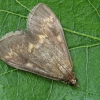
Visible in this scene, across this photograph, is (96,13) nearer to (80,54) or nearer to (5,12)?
(80,54)

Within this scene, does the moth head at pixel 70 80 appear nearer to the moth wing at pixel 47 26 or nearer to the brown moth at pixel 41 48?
the brown moth at pixel 41 48

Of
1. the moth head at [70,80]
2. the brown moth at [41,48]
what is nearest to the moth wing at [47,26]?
the brown moth at [41,48]

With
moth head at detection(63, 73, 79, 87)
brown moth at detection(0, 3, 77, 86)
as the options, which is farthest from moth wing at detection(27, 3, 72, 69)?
moth head at detection(63, 73, 79, 87)

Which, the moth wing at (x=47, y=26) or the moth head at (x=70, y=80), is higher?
the moth wing at (x=47, y=26)

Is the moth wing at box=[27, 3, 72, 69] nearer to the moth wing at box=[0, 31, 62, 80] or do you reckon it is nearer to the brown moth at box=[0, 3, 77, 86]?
the brown moth at box=[0, 3, 77, 86]

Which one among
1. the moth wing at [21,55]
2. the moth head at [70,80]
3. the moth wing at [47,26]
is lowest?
the moth head at [70,80]

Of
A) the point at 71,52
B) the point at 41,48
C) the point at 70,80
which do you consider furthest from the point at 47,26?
the point at 70,80

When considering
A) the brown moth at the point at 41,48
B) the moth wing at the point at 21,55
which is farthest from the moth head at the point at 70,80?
the moth wing at the point at 21,55

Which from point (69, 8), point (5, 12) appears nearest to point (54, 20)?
point (69, 8)
